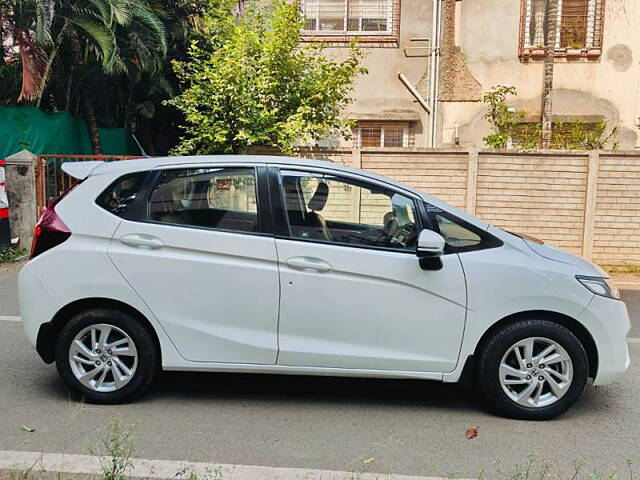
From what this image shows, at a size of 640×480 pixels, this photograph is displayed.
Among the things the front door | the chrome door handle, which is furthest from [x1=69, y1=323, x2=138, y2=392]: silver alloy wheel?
the front door

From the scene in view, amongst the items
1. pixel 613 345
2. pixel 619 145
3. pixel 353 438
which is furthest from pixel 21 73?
pixel 619 145

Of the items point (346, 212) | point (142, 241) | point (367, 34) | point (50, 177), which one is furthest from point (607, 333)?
point (367, 34)

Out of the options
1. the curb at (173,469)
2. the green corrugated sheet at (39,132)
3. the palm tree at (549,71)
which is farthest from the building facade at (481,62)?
the curb at (173,469)

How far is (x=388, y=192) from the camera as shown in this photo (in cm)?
434

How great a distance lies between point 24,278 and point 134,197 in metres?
0.96

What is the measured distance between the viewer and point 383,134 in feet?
48.7

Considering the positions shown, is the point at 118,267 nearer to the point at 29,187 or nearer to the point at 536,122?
the point at 29,187

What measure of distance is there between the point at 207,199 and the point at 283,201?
0.55 metres

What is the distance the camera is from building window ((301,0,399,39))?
14.6 m

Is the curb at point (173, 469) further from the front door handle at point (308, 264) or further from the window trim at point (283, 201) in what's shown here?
the window trim at point (283, 201)

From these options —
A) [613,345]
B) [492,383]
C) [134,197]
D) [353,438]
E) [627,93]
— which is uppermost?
[627,93]

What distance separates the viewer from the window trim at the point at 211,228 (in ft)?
13.8

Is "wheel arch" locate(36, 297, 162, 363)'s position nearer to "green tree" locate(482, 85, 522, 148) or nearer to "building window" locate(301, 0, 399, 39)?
"green tree" locate(482, 85, 522, 148)

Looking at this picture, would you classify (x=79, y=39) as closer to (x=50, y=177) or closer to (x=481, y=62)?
(x=50, y=177)
